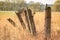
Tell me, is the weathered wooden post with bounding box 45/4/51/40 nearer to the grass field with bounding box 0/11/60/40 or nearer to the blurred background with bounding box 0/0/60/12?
the grass field with bounding box 0/11/60/40

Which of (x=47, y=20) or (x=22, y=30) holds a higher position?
(x=47, y=20)

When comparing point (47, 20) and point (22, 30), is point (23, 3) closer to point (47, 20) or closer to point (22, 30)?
point (22, 30)

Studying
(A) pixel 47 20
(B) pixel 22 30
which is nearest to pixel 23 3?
(B) pixel 22 30

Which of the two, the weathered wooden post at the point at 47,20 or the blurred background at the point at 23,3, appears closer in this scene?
the weathered wooden post at the point at 47,20

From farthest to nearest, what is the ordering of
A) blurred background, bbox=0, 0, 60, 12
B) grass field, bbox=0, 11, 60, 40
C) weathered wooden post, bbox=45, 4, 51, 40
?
blurred background, bbox=0, 0, 60, 12
grass field, bbox=0, 11, 60, 40
weathered wooden post, bbox=45, 4, 51, 40

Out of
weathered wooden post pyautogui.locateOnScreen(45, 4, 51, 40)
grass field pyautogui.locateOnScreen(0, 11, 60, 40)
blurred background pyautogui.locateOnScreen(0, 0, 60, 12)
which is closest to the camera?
→ weathered wooden post pyautogui.locateOnScreen(45, 4, 51, 40)

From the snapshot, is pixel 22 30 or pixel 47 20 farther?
pixel 22 30

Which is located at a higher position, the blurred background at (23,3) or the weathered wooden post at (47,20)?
the weathered wooden post at (47,20)

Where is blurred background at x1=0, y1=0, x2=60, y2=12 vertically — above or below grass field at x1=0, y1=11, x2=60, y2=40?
above

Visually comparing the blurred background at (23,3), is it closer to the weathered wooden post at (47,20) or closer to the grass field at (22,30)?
the grass field at (22,30)

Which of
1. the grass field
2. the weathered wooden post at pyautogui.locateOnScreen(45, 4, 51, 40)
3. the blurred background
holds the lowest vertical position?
the grass field

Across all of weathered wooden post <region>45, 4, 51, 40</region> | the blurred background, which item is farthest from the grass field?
weathered wooden post <region>45, 4, 51, 40</region>

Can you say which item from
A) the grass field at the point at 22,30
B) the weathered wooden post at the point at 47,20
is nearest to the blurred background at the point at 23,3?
the grass field at the point at 22,30

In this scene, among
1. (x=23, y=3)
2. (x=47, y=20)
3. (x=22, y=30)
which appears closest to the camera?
(x=47, y=20)
